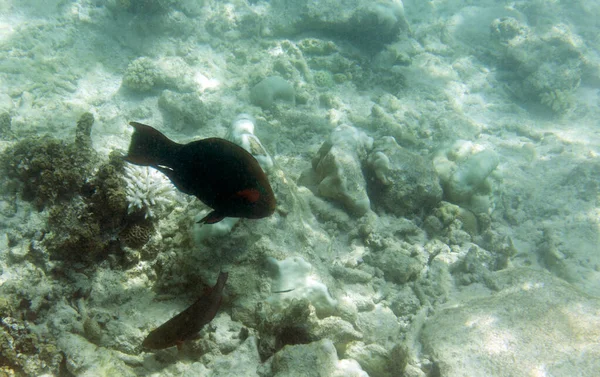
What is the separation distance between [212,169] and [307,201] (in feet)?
9.53

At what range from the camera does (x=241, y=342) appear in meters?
2.61

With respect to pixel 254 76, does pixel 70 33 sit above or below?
below

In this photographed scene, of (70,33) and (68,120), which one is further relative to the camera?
(70,33)

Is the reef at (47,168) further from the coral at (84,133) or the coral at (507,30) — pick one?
the coral at (507,30)

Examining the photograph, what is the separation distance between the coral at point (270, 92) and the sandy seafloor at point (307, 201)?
0.23 feet

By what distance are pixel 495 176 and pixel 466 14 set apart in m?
11.0

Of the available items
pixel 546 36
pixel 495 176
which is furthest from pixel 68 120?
pixel 546 36

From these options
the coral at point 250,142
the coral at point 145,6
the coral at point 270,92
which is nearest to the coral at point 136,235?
the coral at point 250,142

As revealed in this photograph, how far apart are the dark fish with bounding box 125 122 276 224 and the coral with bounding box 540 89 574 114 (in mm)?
12381

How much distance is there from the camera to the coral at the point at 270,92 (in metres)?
7.24

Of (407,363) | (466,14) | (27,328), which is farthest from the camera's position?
(466,14)

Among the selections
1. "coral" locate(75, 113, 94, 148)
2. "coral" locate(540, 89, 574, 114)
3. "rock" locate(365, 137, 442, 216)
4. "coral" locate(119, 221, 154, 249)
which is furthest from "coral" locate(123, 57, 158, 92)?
"coral" locate(540, 89, 574, 114)

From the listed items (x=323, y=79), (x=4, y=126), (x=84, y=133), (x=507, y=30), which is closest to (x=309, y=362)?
(x=84, y=133)

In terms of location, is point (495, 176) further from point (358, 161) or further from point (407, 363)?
point (407, 363)
